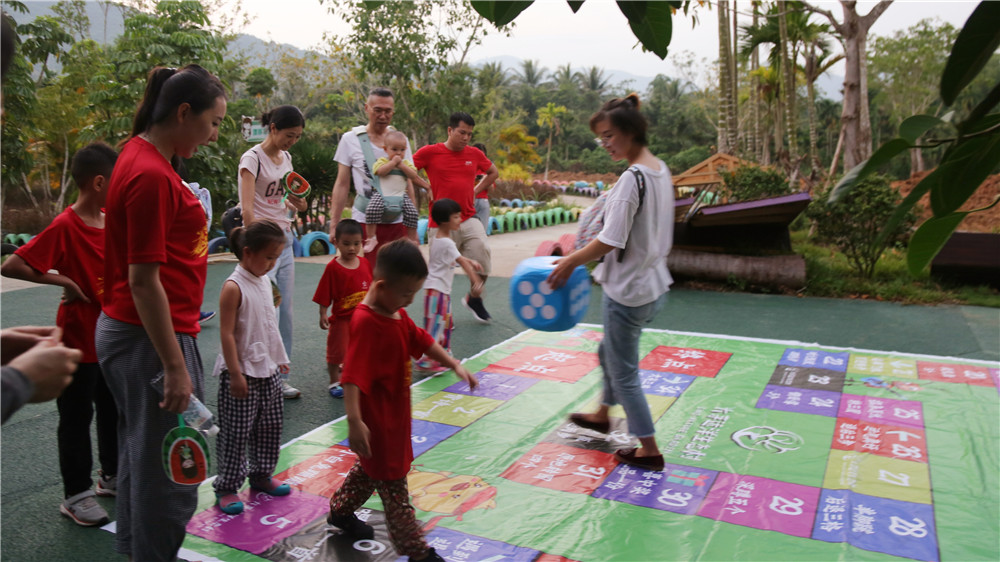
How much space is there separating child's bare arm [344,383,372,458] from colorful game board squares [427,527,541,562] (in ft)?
1.73

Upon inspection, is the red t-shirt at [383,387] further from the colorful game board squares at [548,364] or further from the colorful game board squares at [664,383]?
the colorful game board squares at [548,364]

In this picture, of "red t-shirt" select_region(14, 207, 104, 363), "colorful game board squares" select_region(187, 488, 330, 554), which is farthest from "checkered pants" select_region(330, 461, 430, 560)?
"red t-shirt" select_region(14, 207, 104, 363)

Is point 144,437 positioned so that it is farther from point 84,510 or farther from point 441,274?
point 441,274

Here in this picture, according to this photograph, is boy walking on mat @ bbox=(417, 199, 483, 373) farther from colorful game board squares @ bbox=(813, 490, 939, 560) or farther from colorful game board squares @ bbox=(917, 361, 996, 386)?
colorful game board squares @ bbox=(917, 361, 996, 386)

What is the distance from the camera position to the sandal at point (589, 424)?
11.3 ft

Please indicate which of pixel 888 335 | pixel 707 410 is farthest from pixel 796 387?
pixel 888 335

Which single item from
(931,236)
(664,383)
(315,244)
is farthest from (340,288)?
Answer: (315,244)

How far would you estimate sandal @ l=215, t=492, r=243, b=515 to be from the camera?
9.02 feet

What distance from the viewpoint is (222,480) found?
2.79m

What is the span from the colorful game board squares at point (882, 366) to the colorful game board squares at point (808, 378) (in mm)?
196

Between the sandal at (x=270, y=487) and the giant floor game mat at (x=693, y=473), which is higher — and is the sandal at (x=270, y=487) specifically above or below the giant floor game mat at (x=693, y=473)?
above

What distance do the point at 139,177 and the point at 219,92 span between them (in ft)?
1.28

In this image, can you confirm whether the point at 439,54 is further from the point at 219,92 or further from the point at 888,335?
the point at 219,92

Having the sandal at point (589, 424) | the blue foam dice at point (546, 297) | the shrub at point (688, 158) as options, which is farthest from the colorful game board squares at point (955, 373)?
the shrub at point (688, 158)
